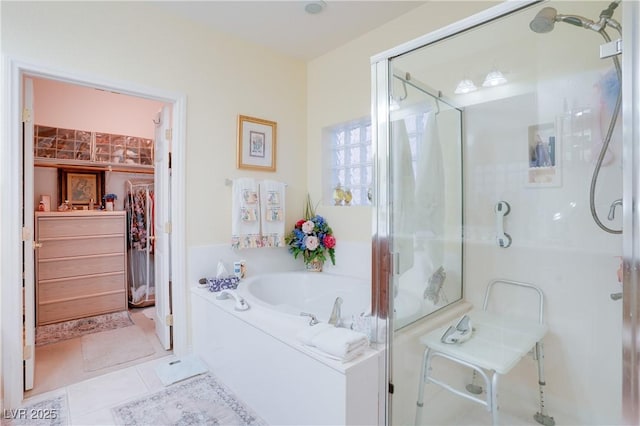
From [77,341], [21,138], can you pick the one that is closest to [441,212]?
[21,138]

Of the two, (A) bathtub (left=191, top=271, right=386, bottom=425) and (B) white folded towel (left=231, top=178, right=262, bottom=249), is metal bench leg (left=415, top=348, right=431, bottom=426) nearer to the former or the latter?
(A) bathtub (left=191, top=271, right=386, bottom=425)

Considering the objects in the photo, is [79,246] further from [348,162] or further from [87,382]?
[348,162]

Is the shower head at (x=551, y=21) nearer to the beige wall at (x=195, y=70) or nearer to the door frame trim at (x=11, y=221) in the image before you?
the beige wall at (x=195, y=70)

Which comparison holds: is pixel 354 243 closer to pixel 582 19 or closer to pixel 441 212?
pixel 441 212

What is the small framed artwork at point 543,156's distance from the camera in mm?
1762

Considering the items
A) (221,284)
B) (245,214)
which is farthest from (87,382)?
(245,214)

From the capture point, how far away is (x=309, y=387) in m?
1.48

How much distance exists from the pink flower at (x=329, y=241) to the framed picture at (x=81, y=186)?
2797mm

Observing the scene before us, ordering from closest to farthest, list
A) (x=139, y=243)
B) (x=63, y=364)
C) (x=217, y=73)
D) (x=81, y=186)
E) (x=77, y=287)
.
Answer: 1. (x=63, y=364)
2. (x=217, y=73)
3. (x=77, y=287)
4. (x=81, y=186)
5. (x=139, y=243)

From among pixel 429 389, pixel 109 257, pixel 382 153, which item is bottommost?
pixel 429 389

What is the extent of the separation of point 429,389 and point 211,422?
1.25 meters

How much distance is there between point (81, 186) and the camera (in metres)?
3.59

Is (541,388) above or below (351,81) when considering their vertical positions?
below

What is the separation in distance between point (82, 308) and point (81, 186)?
1372 millimetres
